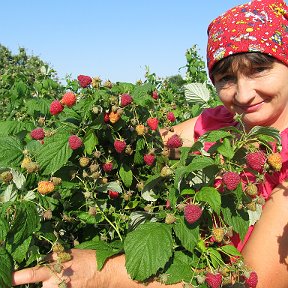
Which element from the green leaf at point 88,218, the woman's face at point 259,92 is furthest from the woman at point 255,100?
the green leaf at point 88,218

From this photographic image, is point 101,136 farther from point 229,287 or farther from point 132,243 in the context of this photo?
point 229,287

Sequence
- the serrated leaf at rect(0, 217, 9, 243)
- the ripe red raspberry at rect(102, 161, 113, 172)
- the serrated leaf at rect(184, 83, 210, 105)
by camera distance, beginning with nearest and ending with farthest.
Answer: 1. the serrated leaf at rect(0, 217, 9, 243)
2. the ripe red raspberry at rect(102, 161, 113, 172)
3. the serrated leaf at rect(184, 83, 210, 105)

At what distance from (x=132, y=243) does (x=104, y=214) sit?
0.25 m

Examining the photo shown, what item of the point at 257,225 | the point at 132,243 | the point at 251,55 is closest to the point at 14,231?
the point at 132,243

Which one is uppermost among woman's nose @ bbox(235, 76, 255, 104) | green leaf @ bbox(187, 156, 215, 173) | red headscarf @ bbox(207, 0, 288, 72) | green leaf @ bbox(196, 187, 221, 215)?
red headscarf @ bbox(207, 0, 288, 72)

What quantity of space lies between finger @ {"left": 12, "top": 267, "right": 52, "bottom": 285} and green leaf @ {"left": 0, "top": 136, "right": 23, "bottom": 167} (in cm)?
37

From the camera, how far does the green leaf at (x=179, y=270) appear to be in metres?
1.49

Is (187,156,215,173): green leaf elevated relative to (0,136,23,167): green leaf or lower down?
lower down

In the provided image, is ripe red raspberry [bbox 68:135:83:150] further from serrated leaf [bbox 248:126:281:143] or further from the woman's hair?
the woman's hair

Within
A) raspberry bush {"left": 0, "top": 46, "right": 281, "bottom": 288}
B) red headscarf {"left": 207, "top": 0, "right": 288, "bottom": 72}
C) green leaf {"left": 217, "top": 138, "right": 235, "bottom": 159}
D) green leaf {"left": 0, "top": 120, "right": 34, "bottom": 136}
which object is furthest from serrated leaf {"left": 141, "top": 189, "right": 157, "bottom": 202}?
green leaf {"left": 0, "top": 120, "right": 34, "bottom": 136}

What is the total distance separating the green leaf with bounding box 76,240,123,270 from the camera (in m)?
1.53

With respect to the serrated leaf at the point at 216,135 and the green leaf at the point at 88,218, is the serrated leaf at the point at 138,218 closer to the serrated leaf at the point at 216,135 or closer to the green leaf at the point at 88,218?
the green leaf at the point at 88,218

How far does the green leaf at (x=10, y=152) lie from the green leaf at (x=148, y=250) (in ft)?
1.64

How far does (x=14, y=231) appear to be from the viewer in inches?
52.2
